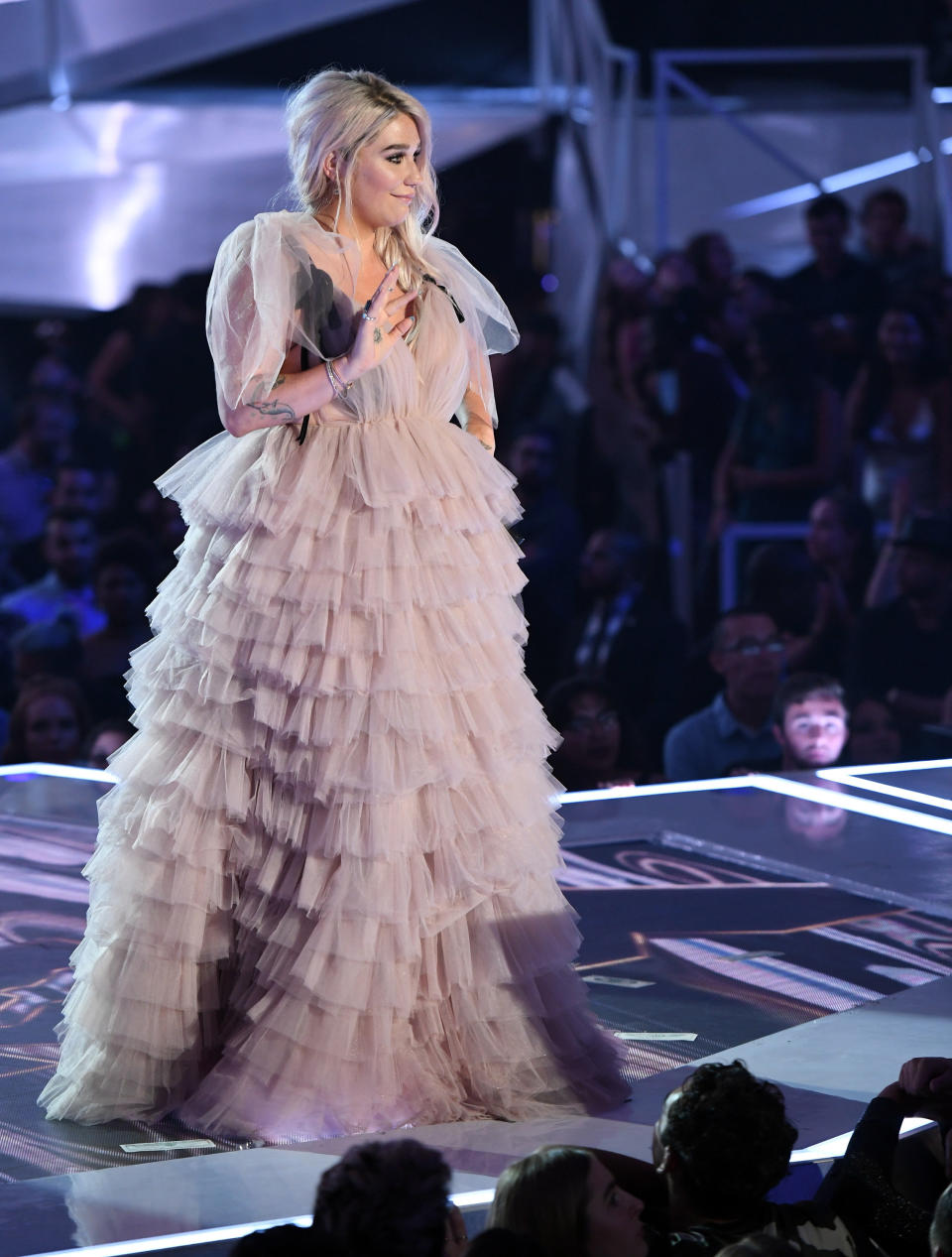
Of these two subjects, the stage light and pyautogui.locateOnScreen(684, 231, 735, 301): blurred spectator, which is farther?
pyautogui.locateOnScreen(684, 231, 735, 301): blurred spectator

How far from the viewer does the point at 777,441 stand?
565 centimetres

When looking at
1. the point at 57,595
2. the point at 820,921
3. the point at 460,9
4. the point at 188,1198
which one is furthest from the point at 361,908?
the point at 460,9

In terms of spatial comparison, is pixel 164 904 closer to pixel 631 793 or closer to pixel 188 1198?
pixel 188 1198

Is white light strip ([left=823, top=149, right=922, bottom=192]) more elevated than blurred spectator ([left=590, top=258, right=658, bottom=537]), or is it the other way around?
white light strip ([left=823, top=149, right=922, bottom=192])

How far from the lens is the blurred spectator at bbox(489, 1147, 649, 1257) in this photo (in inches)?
57.9

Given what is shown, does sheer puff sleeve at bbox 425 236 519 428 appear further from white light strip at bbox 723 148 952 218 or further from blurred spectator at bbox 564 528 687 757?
white light strip at bbox 723 148 952 218

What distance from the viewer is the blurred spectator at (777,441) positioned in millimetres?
5637

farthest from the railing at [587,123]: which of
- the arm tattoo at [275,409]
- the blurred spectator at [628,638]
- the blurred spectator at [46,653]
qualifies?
the arm tattoo at [275,409]

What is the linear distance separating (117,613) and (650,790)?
84.5 inches

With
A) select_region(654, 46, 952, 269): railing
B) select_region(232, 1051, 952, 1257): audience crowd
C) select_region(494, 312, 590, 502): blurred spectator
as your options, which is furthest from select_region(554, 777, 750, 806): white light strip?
select_region(654, 46, 952, 269): railing

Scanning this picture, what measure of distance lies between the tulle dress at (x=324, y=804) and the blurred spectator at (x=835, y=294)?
3.65m

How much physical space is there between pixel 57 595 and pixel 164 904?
340 cm

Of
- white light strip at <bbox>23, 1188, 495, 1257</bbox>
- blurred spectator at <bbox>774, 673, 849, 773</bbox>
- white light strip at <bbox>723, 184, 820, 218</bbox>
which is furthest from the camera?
white light strip at <bbox>723, 184, 820, 218</bbox>

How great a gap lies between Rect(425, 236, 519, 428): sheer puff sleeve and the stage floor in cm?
107
